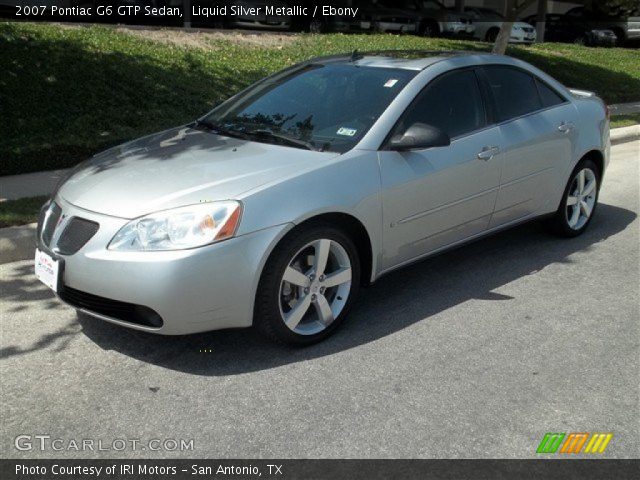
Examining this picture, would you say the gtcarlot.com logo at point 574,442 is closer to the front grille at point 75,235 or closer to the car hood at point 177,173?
the car hood at point 177,173

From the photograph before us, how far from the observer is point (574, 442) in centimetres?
338

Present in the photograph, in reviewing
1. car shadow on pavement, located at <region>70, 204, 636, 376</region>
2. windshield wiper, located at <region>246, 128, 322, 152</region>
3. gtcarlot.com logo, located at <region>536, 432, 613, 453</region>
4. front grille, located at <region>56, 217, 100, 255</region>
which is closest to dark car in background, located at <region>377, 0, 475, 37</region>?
car shadow on pavement, located at <region>70, 204, 636, 376</region>

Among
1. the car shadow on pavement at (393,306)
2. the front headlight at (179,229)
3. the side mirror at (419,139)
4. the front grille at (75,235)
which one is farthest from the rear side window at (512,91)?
the front grille at (75,235)

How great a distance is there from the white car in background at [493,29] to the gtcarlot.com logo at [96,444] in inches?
1072

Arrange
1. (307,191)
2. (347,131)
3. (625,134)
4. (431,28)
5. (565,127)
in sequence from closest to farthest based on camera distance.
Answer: (307,191) → (347,131) → (565,127) → (625,134) → (431,28)

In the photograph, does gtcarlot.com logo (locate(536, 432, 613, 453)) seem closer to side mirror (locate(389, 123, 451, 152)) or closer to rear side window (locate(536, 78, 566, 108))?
side mirror (locate(389, 123, 451, 152))

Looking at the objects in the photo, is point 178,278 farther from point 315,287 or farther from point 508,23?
point 508,23

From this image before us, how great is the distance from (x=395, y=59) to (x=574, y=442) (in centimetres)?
295

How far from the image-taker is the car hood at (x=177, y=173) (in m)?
3.89

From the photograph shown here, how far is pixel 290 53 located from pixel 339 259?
12.0 m

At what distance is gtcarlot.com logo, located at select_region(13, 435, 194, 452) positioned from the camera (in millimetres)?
3242

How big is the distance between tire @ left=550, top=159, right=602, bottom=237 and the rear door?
30 centimetres
